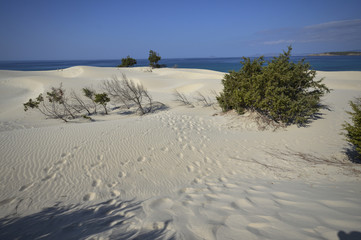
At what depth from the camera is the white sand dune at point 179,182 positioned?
2.36 metres

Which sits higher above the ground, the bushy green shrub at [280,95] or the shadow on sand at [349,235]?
the bushy green shrub at [280,95]

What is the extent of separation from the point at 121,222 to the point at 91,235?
0.42m

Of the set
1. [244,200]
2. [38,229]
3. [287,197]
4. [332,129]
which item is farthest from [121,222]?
[332,129]

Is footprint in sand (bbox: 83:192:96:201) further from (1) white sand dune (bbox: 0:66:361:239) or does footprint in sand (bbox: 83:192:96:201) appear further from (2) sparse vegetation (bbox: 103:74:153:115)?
(2) sparse vegetation (bbox: 103:74:153:115)

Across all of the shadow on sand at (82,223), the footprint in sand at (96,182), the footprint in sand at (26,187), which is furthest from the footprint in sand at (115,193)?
the footprint in sand at (26,187)

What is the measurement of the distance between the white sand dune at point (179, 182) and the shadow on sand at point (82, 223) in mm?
18

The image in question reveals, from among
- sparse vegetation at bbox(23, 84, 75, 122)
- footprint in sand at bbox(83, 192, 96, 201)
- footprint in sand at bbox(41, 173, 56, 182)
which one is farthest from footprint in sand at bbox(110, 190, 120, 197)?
sparse vegetation at bbox(23, 84, 75, 122)

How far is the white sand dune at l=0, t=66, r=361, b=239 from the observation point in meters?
2.36

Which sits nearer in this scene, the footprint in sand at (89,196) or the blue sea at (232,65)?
the footprint in sand at (89,196)

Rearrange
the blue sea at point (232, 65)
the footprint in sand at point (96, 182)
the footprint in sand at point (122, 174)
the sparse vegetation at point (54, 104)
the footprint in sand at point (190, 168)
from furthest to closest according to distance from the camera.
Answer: the blue sea at point (232, 65), the sparse vegetation at point (54, 104), the footprint in sand at point (190, 168), the footprint in sand at point (122, 174), the footprint in sand at point (96, 182)

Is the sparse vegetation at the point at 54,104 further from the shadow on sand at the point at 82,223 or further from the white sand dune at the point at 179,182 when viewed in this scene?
the shadow on sand at the point at 82,223

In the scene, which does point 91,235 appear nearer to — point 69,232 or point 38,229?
point 69,232

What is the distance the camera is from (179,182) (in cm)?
396

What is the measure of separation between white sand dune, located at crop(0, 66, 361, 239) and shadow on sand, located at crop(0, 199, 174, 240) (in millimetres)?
18
